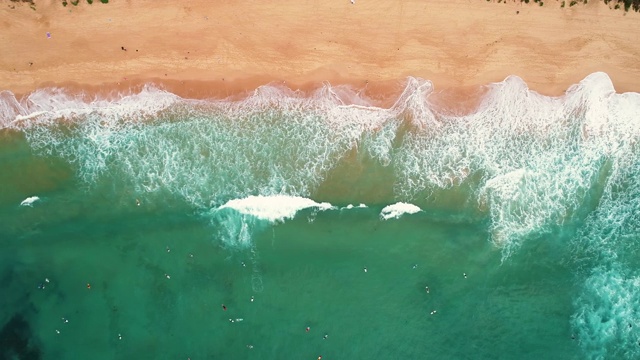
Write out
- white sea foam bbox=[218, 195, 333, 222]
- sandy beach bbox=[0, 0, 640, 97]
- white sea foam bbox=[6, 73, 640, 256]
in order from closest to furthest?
sandy beach bbox=[0, 0, 640, 97] → white sea foam bbox=[6, 73, 640, 256] → white sea foam bbox=[218, 195, 333, 222]

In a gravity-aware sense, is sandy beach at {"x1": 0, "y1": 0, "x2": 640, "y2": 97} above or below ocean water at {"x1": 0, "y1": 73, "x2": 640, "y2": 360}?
above

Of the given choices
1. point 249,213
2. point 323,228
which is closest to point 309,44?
point 249,213

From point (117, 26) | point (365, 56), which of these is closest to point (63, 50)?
point (117, 26)

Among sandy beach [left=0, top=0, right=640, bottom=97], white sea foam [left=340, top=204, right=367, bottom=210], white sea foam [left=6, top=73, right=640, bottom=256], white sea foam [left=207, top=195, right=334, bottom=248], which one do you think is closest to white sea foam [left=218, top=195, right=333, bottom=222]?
white sea foam [left=207, top=195, right=334, bottom=248]

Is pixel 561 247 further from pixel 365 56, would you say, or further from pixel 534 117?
pixel 365 56

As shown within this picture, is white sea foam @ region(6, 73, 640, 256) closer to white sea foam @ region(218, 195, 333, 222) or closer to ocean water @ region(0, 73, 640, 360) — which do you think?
ocean water @ region(0, 73, 640, 360)

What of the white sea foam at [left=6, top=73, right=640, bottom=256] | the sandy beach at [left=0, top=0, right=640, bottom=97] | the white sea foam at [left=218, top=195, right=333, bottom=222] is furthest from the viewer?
the white sea foam at [left=218, top=195, right=333, bottom=222]

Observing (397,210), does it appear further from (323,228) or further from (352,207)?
(323,228)
